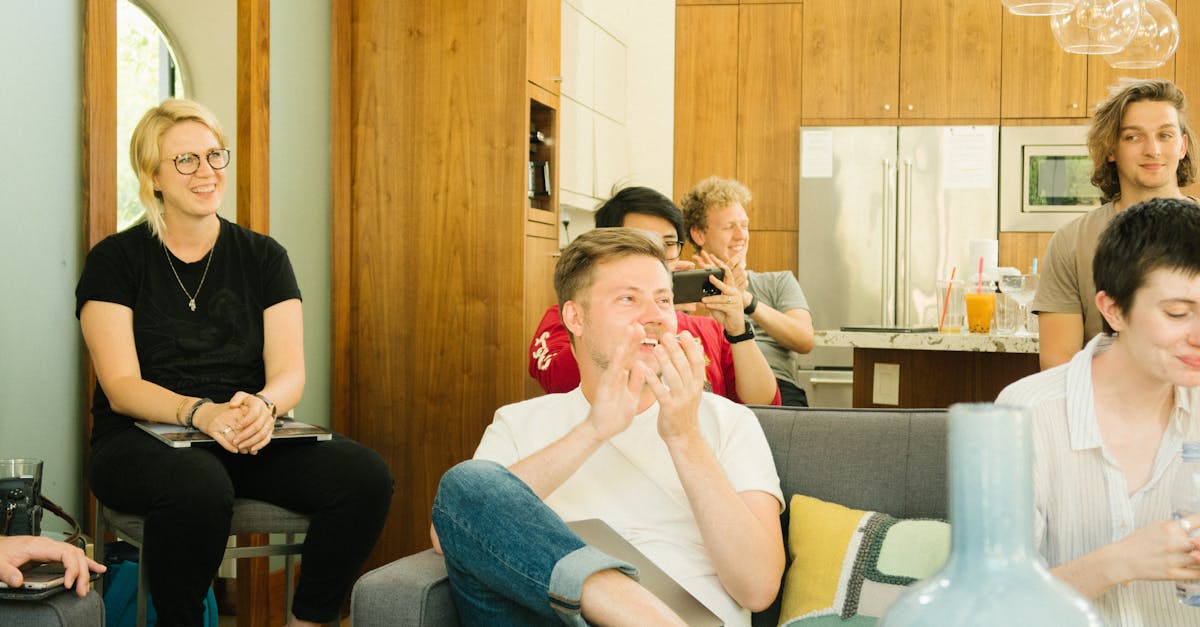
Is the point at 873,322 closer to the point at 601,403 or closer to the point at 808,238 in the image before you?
the point at 808,238

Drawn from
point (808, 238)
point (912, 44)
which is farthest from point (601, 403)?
point (912, 44)

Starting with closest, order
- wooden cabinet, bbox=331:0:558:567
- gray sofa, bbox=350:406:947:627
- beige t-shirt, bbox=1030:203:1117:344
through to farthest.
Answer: gray sofa, bbox=350:406:947:627
beige t-shirt, bbox=1030:203:1117:344
wooden cabinet, bbox=331:0:558:567

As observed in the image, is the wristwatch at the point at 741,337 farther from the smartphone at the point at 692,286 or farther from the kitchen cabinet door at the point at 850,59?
the kitchen cabinet door at the point at 850,59

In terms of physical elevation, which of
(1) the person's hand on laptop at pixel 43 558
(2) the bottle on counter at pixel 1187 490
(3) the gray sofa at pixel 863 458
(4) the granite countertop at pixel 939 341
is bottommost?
(1) the person's hand on laptop at pixel 43 558

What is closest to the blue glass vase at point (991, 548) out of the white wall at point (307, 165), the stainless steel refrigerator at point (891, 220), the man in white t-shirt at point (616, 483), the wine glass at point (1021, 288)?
the man in white t-shirt at point (616, 483)

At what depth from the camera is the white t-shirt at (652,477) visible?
1.90m

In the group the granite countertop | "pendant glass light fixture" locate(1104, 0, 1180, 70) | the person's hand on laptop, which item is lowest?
the person's hand on laptop

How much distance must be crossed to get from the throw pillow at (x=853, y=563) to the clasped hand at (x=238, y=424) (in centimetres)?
121

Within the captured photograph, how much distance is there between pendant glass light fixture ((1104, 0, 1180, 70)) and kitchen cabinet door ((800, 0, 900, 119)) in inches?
108

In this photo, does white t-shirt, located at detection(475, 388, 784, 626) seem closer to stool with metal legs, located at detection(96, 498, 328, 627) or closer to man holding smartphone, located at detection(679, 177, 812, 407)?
stool with metal legs, located at detection(96, 498, 328, 627)

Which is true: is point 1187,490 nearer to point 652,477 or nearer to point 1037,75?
point 652,477

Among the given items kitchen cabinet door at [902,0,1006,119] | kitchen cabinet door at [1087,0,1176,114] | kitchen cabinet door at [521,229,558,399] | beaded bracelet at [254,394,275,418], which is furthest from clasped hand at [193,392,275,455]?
kitchen cabinet door at [1087,0,1176,114]

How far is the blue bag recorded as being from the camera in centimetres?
245

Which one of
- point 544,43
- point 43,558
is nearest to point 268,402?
point 43,558
